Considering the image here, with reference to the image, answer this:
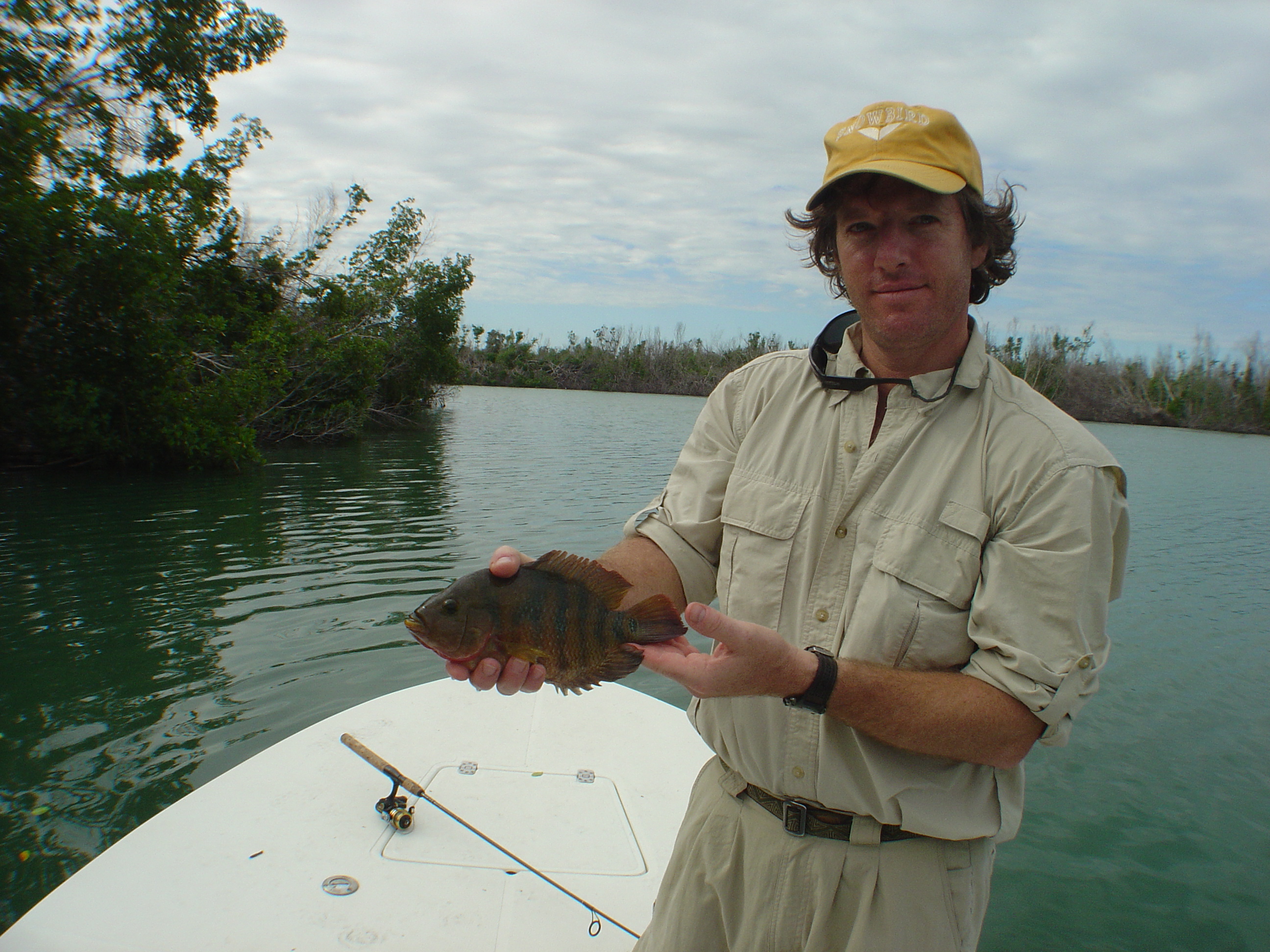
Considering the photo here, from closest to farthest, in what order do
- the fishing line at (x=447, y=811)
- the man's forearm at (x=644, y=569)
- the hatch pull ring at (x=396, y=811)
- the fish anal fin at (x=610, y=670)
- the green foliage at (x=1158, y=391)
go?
the fish anal fin at (x=610, y=670) < the man's forearm at (x=644, y=569) < the fishing line at (x=447, y=811) < the hatch pull ring at (x=396, y=811) < the green foliage at (x=1158, y=391)

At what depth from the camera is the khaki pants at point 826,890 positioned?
210 cm

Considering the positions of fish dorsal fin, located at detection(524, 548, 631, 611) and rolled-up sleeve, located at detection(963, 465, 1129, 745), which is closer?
rolled-up sleeve, located at detection(963, 465, 1129, 745)

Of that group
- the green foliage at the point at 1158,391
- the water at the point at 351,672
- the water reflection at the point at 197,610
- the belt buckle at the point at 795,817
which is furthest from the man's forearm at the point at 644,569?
the green foliage at the point at 1158,391

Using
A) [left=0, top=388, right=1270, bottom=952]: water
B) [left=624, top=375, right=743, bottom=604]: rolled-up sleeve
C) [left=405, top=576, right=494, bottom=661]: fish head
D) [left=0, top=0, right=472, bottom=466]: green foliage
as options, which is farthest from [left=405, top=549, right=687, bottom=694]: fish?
[left=0, top=0, right=472, bottom=466]: green foliage

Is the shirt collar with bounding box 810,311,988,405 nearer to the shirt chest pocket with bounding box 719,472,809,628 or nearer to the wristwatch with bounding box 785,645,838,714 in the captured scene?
the shirt chest pocket with bounding box 719,472,809,628

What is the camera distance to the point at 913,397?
229 centimetres

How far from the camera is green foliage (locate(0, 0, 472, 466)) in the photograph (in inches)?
650

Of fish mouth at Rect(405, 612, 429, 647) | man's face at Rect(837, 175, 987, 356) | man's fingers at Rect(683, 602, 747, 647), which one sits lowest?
fish mouth at Rect(405, 612, 429, 647)

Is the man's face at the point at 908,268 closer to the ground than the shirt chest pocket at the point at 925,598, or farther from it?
farther from it

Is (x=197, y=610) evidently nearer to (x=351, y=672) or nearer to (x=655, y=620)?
(x=351, y=672)

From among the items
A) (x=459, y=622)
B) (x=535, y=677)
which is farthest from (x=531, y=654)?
(x=459, y=622)

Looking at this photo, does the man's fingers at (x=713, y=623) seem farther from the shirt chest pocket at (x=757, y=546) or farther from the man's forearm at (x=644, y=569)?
the man's forearm at (x=644, y=569)

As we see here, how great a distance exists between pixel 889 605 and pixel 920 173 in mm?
1159

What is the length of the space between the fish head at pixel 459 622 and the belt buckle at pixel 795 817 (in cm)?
97
